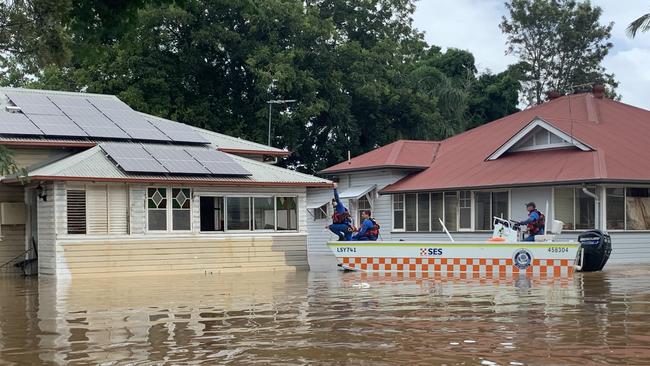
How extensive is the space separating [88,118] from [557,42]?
34.7 meters

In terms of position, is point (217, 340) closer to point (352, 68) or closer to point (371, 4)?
point (352, 68)

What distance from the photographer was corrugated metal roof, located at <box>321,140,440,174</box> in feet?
107

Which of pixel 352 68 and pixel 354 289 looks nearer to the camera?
pixel 354 289

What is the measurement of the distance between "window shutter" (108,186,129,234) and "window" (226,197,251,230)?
10.3 ft

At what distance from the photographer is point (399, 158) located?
32781mm

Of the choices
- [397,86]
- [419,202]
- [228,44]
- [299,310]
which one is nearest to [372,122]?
[397,86]

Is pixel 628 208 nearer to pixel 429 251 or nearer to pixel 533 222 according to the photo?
pixel 533 222

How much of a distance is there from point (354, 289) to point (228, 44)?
2404cm

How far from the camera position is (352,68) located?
41094 millimetres

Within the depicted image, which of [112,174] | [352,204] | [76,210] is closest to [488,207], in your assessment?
[352,204]

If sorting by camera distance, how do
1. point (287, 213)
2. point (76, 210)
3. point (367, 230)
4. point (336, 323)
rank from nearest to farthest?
point (336, 323) → point (76, 210) → point (367, 230) → point (287, 213)

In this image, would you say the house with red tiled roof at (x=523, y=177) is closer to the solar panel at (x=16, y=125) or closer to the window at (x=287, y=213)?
the window at (x=287, y=213)

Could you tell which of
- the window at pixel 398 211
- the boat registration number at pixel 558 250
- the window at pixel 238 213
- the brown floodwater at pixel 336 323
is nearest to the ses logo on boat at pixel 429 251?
the brown floodwater at pixel 336 323

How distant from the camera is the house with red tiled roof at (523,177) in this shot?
25688 millimetres
